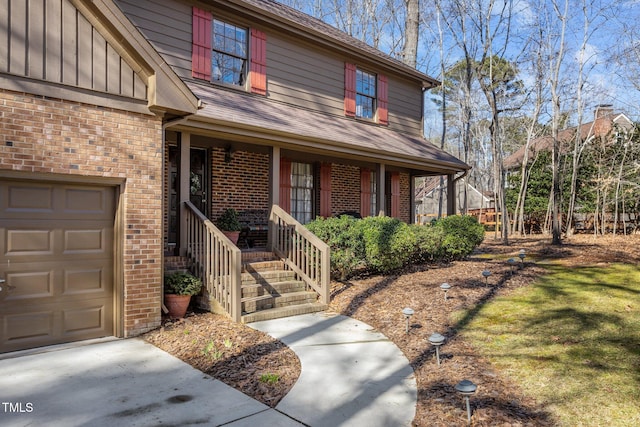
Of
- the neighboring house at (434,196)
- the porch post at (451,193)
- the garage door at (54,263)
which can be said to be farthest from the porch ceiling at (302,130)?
the neighboring house at (434,196)

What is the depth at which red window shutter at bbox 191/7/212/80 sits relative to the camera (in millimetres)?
9109

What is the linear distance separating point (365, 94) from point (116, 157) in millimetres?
8849

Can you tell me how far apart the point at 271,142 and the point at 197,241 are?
2624 mm

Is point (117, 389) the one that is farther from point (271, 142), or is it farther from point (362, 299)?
point (271, 142)

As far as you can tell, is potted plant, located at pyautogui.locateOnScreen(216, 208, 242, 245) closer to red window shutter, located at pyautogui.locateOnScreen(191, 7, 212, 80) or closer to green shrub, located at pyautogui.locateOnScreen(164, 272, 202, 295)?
green shrub, located at pyautogui.locateOnScreen(164, 272, 202, 295)

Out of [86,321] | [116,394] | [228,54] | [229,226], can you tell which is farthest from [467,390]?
[228,54]

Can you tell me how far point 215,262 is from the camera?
666 centimetres

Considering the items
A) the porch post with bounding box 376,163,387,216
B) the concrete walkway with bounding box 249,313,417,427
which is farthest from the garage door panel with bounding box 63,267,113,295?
the porch post with bounding box 376,163,387,216

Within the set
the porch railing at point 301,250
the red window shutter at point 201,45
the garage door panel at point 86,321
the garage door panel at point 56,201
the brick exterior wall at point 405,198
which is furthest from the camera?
Result: the brick exterior wall at point 405,198

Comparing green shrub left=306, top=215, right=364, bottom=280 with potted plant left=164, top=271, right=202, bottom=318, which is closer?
potted plant left=164, top=271, right=202, bottom=318

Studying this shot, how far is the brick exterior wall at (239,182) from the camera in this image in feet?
32.2

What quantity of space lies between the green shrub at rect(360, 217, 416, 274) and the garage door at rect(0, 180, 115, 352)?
4619mm

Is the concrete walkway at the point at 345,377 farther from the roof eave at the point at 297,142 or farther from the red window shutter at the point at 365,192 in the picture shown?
the red window shutter at the point at 365,192

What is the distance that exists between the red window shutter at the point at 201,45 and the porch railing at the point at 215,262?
3373 mm
